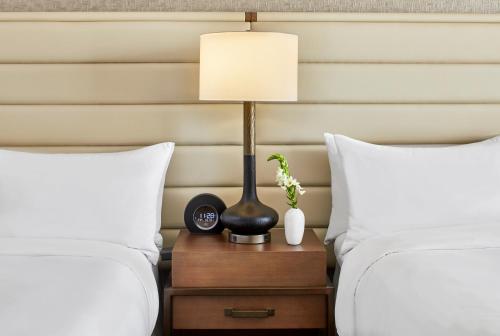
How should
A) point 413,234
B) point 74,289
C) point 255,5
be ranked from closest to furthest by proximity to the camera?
point 255,5 → point 74,289 → point 413,234

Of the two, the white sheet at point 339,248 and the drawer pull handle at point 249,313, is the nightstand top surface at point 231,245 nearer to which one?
the white sheet at point 339,248

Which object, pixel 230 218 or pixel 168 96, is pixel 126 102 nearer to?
pixel 168 96

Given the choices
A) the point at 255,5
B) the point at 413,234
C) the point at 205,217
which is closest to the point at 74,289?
the point at 205,217

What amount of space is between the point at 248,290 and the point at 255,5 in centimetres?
181

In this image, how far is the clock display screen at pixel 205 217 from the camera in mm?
2605

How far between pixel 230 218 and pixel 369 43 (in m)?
0.95

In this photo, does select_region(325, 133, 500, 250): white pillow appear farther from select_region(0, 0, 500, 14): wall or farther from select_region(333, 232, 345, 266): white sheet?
select_region(0, 0, 500, 14): wall

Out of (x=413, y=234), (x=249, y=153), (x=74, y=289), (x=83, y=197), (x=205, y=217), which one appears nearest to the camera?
(x=74, y=289)

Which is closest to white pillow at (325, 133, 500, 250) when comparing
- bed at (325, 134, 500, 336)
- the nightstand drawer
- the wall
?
bed at (325, 134, 500, 336)

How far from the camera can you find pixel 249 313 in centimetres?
234

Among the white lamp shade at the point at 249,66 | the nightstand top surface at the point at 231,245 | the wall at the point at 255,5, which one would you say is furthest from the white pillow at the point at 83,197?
the wall at the point at 255,5

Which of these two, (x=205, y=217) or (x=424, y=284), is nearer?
(x=424, y=284)

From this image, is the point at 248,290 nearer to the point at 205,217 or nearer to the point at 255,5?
the point at 205,217

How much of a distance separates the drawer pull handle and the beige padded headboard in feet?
1.72
